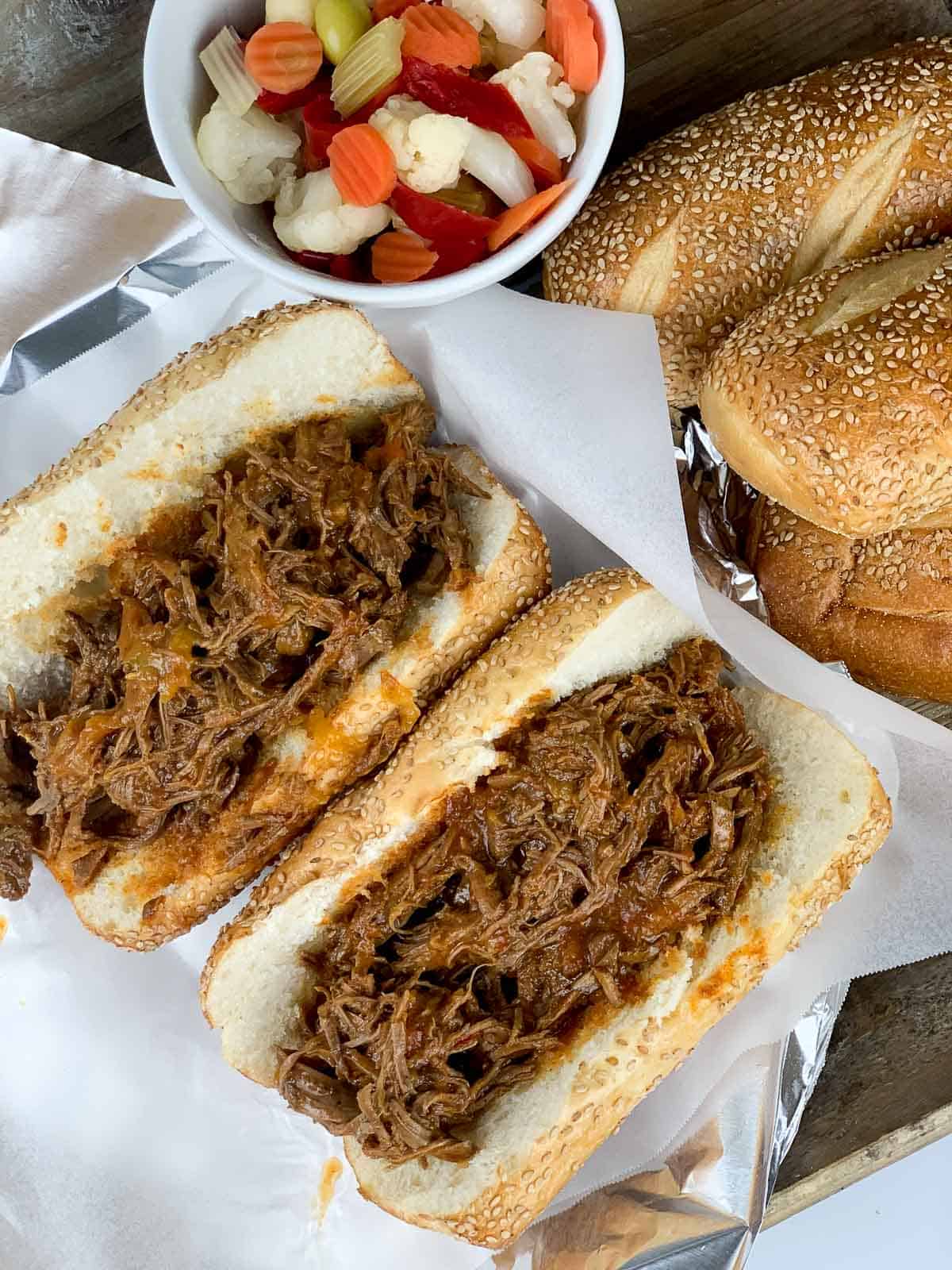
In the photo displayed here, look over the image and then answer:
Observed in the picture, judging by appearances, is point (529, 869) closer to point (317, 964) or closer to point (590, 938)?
point (590, 938)

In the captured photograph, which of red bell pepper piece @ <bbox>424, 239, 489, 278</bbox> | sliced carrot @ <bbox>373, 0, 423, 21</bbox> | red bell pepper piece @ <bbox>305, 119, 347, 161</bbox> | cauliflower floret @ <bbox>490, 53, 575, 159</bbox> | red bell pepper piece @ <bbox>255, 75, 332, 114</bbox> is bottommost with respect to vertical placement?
red bell pepper piece @ <bbox>424, 239, 489, 278</bbox>

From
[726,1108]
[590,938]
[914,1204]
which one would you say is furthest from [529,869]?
[914,1204]

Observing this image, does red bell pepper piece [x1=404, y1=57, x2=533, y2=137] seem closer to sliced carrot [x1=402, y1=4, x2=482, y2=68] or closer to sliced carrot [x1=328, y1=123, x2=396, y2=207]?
sliced carrot [x1=402, y1=4, x2=482, y2=68]

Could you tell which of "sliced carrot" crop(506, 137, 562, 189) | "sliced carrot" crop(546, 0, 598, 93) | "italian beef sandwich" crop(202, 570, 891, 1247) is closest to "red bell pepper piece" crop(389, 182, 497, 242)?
"sliced carrot" crop(506, 137, 562, 189)

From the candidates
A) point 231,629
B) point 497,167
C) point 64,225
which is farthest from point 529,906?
point 64,225

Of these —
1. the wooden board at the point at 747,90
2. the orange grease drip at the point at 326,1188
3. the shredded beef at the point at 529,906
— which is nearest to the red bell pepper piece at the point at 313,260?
the wooden board at the point at 747,90

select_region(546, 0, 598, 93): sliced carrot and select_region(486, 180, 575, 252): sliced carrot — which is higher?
select_region(546, 0, 598, 93): sliced carrot
